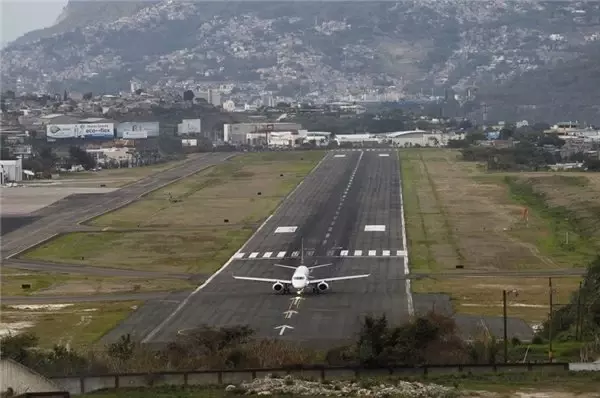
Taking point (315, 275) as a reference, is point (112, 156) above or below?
above

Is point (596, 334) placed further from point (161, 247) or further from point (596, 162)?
point (596, 162)

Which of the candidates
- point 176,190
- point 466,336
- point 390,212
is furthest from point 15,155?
point 466,336

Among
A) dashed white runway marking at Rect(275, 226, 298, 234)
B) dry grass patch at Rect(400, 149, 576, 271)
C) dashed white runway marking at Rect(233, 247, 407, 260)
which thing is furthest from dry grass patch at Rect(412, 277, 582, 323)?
dashed white runway marking at Rect(275, 226, 298, 234)

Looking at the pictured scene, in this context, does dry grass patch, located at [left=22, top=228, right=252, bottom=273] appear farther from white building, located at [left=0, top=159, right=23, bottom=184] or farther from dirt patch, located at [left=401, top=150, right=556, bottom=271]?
white building, located at [left=0, top=159, right=23, bottom=184]

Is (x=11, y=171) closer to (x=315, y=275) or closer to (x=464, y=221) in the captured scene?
(x=464, y=221)

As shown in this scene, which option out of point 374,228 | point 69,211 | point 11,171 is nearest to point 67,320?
point 374,228

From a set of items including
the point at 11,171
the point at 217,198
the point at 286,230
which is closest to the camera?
the point at 286,230
